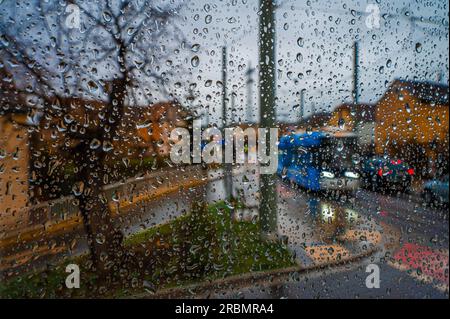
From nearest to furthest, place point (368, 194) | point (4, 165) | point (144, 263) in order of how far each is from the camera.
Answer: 1. point (4, 165)
2. point (144, 263)
3. point (368, 194)

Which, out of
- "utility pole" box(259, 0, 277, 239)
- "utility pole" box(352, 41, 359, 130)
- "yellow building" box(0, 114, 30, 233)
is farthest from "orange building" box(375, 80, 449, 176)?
"yellow building" box(0, 114, 30, 233)

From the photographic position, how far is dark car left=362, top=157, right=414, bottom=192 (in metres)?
1.64

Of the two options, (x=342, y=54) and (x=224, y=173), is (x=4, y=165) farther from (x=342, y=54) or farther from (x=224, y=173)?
(x=342, y=54)

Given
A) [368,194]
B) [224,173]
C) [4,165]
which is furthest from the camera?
[368,194]

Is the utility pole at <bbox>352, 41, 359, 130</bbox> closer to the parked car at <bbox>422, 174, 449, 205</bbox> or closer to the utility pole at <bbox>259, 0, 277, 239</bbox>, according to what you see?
the utility pole at <bbox>259, 0, 277, 239</bbox>

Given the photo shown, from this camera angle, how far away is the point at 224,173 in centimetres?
146

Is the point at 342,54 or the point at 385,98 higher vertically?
the point at 342,54

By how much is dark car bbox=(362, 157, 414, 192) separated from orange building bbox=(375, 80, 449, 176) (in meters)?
0.05

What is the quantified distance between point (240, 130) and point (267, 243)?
61 centimetres

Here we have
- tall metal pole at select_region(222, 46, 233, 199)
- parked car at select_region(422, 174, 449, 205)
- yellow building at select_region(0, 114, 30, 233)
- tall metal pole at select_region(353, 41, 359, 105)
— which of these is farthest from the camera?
parked car at select_region(422, 174, 449, 205)

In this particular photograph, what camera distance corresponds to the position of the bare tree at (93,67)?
4.05ft

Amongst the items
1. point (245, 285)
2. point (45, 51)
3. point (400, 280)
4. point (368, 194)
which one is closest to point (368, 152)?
point (368, 194)

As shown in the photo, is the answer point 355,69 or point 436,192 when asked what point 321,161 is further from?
point 436,192

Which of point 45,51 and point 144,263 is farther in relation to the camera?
point 144,263
